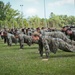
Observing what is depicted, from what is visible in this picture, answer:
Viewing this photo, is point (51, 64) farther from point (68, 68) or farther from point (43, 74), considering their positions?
point (43, 74)

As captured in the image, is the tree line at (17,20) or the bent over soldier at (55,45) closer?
the bent over soldier at (55,45)

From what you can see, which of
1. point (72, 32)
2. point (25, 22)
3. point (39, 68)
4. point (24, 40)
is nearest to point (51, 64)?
point (39, 68)

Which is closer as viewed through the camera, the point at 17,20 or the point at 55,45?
the point at 55,45

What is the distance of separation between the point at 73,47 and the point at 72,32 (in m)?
5.51

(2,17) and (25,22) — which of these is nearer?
(2,17)

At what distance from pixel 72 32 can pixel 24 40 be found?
564 cm

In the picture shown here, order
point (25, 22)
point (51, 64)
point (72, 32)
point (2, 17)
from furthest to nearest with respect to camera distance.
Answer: point (25, 22) < point (2, 17) < point (72, 32) < point (51, 64)

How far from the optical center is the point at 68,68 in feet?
38.5

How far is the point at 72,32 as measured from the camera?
2108 centimetres

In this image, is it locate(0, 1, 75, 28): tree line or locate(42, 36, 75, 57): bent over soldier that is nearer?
locate(42, 36, 75, 57): bent over soldier

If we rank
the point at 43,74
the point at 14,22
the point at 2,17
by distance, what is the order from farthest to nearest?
the point at 14,22 < the point at 2,17 < the point at 43,74

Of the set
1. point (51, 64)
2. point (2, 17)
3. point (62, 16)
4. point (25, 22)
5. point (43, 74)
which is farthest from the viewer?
point (62, 16)

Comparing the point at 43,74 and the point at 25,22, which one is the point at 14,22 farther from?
the point at 43,74

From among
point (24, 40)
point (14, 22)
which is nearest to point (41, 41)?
point (24, 40)
